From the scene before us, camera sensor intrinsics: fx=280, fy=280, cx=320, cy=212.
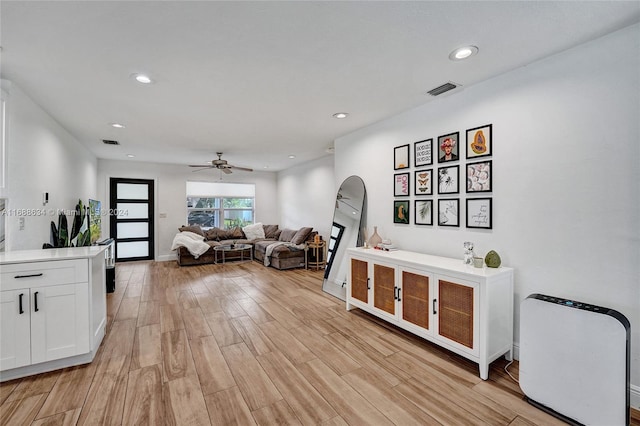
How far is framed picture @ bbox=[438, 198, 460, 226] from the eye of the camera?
9.56 ft

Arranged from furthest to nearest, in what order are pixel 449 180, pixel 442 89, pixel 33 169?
pixel 33 169, pixel 449 180, pixel 442 89

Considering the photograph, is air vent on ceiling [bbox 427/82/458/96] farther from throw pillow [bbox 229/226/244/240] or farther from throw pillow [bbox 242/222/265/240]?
throw pillow [bbox 229/226/244/240]

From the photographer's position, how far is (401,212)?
11.6ft

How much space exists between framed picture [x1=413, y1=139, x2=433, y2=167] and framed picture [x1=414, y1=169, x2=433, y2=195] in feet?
0.31

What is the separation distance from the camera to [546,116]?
90.2 inches

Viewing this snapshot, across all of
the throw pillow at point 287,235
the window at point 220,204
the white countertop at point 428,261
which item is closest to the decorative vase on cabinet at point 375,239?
the white countertop at point 428,261

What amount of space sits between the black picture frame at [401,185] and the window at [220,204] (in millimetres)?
5817

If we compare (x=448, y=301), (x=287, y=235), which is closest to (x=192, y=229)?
(x=287, y=235)

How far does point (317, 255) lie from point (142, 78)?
176 inches

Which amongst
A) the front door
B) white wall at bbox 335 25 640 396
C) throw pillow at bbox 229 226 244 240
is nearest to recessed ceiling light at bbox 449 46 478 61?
white wall at bbox 335 25 640 396

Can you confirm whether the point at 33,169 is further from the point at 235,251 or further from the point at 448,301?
the point at 448,301

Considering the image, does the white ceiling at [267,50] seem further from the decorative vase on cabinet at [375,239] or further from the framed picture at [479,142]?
the decorative vase on cabinet at [375,239]

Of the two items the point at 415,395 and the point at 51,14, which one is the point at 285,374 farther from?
the point at 51,14

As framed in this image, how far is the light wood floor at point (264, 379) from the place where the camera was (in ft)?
5.92
